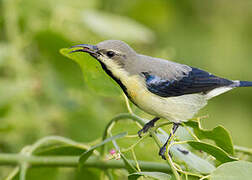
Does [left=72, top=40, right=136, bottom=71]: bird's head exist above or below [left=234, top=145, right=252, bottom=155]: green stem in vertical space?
above

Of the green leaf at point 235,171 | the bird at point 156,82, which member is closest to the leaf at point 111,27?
the bird at point 156,82

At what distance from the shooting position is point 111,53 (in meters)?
2.38

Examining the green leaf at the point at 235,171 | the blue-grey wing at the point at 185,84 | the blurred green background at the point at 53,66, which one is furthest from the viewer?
the blurred green background at the point at 53,66

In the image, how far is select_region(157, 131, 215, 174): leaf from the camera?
1958 millimetres

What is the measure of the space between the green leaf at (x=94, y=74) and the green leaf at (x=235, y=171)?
2.72ft

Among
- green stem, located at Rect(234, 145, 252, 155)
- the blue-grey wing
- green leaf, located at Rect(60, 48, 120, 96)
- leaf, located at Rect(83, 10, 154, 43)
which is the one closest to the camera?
green stem, located at Rect(234, 145, 252, 155)

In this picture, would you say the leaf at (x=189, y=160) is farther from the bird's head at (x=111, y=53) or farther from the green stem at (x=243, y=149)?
the bird's head at (x=111, y=53)

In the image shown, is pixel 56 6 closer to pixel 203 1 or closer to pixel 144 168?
pixel 144 168

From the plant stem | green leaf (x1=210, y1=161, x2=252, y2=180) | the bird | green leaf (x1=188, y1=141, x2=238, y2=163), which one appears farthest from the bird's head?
green leaf (x1=210, y1=161, x2=252, y2=180)

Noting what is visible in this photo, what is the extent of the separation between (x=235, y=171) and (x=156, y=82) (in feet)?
3.10

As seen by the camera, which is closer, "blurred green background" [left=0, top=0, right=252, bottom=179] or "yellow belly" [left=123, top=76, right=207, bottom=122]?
"yellow belly" [left=123, top=76, right=207, bottom=122]

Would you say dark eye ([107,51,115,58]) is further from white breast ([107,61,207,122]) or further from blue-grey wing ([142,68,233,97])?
blue-grey wing ([142,68,233,97])

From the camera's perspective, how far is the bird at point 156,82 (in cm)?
237

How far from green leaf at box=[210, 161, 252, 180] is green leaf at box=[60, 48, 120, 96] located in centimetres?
83
